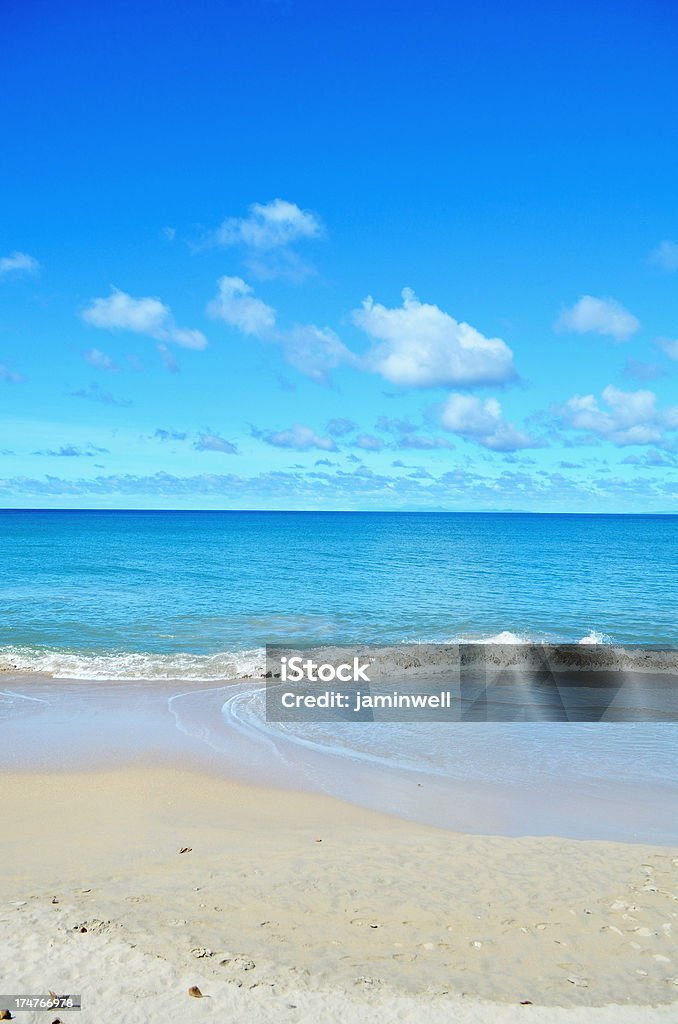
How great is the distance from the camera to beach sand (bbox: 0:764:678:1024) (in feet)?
17.0

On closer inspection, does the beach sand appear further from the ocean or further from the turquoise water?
the turquoise water

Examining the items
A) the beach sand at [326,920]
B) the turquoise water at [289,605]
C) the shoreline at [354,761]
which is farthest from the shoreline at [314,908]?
the turquoise water at [289,605]

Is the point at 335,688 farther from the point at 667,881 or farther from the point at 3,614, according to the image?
the point at 3,614

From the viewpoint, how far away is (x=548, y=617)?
28.0m

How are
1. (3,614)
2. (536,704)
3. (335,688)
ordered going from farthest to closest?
1. (3,614)
2. (335,688)
3. (536,704)

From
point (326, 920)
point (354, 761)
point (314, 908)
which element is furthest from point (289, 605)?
point (326, 920)

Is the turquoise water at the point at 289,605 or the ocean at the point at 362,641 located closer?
the ocean at the point at 362,641

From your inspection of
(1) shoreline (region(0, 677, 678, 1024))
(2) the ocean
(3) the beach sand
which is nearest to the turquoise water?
(2) the ocean

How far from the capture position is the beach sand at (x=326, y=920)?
17.0 ft

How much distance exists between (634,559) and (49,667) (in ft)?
179

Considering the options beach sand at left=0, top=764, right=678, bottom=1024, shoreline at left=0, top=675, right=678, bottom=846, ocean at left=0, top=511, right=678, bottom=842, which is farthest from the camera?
ocean at left=0, top=511, right=678, bottom=842

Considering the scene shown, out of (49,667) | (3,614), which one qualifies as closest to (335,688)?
(49,667)

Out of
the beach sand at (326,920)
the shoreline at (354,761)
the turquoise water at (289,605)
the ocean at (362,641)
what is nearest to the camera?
the beach sand at (326,920)

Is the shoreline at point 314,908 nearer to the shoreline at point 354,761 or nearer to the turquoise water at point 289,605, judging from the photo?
the shoreline at point 354,761
